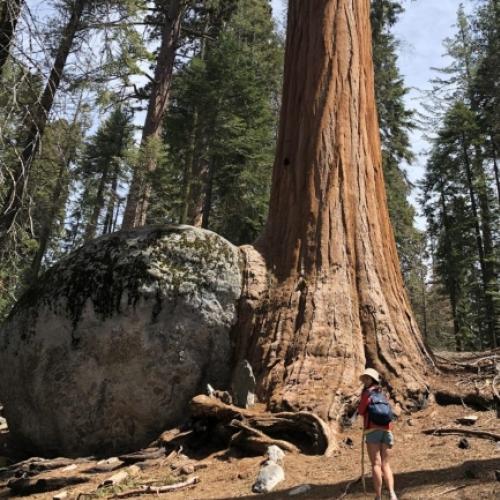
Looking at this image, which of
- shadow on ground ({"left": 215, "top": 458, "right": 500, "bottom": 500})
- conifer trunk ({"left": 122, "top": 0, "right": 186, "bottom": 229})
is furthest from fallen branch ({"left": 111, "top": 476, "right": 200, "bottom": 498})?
conifer trunk ({"left": 122, "top": 0, "right": 186, "bottom": 229})

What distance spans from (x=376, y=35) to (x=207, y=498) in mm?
19803

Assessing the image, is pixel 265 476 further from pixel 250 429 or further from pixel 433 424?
pixel 433 424

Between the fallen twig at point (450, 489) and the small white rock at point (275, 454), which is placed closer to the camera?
the fallen twig at point (450, 489)

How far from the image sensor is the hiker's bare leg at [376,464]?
3.61 m

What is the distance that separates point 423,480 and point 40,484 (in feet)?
12.1

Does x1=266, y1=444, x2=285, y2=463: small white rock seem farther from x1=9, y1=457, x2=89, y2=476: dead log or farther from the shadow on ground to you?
x1=9, y1=457, x2=89, y2=476: dead log

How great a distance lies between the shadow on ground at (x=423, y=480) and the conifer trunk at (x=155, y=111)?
9.05 metres

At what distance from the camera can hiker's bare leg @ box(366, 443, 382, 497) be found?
3.61 metres

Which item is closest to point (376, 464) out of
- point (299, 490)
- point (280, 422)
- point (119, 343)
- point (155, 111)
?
point (299, 490)

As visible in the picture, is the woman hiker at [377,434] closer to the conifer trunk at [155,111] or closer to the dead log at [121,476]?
the dead log at [121,476]

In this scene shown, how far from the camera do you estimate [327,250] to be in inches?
269

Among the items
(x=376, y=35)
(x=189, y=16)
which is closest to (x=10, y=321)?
(x=189, y=16)

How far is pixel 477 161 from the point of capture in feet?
78.1

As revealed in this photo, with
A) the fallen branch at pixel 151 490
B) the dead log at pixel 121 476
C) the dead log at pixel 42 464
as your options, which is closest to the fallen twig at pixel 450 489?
the fallen branch at pixel 151 490
